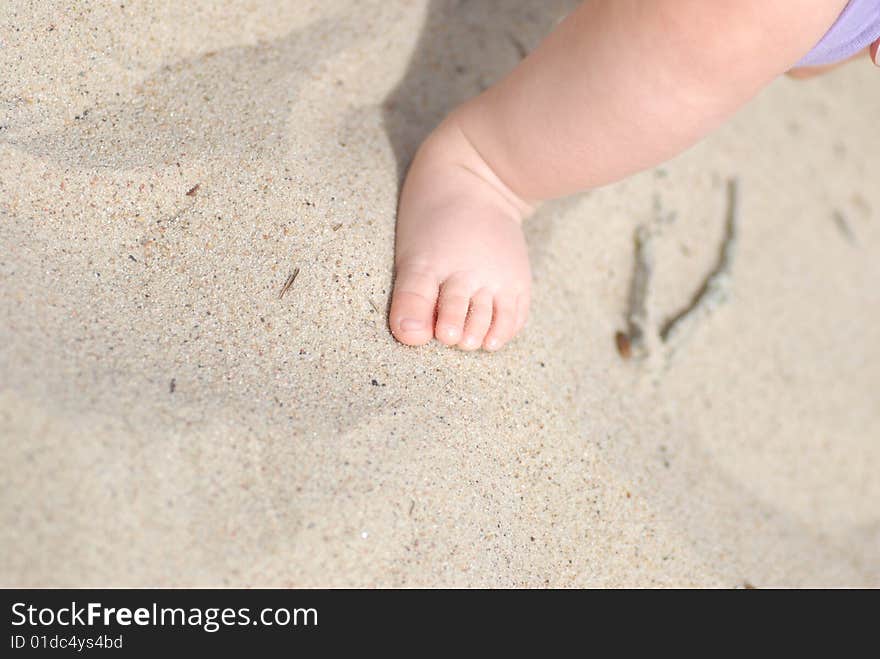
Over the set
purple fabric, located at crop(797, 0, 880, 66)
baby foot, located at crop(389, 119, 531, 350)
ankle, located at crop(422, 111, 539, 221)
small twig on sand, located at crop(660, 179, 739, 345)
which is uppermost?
purple fabric, located at crop(797, 0, 880, 66)

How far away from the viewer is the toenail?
1.05 meters

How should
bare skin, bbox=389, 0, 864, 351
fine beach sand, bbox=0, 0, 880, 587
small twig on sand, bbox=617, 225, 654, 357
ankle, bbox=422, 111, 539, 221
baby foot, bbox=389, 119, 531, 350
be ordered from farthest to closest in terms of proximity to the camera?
small twig on sand, bbox=617, 225, 654, 357
ankle, bbox=422, 111, 539, 221
baby foot, bbox=389, 119, 531, 350
bare skin, bbox=389, 0, 864, 351
fine beach sand, bbox=0, 0, 880, 587

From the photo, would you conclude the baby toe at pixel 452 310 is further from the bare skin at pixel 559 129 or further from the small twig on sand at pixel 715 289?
the small twig on sand at pixel 715 289

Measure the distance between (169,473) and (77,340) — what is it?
8.1 inches

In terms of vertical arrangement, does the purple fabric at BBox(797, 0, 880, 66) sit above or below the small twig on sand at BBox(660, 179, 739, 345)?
above

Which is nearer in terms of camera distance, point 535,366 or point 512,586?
point 512,586

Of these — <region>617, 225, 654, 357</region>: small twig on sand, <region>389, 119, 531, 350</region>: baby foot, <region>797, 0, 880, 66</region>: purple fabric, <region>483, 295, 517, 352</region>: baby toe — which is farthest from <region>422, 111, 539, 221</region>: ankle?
<region>797, 0, 880, 66</region>: purple fabric

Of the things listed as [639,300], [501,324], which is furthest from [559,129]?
[639,300]

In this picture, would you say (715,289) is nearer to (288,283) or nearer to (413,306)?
(413,306)

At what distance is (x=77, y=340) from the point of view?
91cm

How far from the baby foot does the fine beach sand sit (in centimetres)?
4

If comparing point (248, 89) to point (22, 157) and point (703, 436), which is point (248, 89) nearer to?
point (22, 157)

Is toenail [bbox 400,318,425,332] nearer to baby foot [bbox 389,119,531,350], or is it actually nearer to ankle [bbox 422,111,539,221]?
baby foot [bbox 389,119,531,350]
